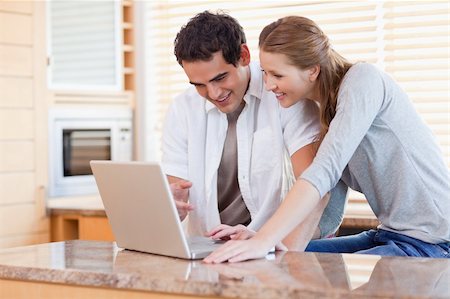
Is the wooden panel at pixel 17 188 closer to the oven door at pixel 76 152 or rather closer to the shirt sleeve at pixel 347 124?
the oven door at pixel 76 152

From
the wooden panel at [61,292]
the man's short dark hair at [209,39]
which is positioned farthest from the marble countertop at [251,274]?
the man's short dark hair at [209,39]

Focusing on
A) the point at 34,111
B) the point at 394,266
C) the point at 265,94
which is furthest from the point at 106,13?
the point at 394,266

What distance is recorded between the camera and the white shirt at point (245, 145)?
2717 millimetres

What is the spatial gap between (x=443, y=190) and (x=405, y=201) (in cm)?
11

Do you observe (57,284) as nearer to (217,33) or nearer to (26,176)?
(217,33)

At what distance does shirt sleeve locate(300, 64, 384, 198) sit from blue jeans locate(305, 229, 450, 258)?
0.32 metres

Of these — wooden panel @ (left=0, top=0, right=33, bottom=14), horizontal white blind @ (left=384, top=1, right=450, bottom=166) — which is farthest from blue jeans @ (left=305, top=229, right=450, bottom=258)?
wooden panel @ (left=0, top=0, right=33, bottom=14)

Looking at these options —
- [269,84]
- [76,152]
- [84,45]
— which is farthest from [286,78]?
[84,45]

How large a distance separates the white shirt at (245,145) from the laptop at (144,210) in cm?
44

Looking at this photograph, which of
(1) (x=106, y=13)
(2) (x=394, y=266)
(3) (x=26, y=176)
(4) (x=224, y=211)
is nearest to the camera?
(2) (x=394, y=266)

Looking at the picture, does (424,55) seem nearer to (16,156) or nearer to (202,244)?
(16,156)

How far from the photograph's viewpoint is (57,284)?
6.86ft

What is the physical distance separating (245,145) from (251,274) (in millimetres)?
916

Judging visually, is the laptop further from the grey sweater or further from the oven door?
the oven door
